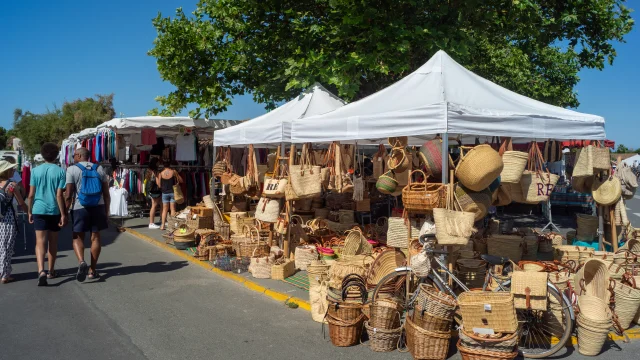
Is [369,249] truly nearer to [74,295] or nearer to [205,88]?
[74,295]

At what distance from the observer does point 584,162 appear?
7.05 metres

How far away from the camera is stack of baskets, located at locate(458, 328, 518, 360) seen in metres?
4.19

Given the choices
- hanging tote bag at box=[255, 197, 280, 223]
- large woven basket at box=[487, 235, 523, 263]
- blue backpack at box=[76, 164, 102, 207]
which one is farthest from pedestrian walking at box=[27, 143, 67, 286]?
large woven basket at box=[487, 235, 523, 263]

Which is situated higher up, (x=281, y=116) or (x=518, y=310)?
(x=281, y=116)

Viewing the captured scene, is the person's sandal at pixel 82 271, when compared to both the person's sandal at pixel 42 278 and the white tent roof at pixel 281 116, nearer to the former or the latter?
the person's sandal at pixel 42 278

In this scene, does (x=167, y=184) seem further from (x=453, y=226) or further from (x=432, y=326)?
(x=432, y=326)

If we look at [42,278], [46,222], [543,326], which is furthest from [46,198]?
[543,326]

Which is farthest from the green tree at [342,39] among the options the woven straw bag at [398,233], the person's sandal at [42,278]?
the person's sandal at [42,278]

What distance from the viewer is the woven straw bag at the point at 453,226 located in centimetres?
480

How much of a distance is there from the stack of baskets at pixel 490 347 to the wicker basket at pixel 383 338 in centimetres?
73

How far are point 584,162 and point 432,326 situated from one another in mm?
4117

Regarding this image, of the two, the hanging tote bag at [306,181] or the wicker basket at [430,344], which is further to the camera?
the hanging tote bag at [306,181]

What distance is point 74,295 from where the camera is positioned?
6805 millimetres

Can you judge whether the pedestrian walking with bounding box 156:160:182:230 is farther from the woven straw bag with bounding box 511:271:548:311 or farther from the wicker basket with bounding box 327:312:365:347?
the woven straw bag with bounding box 511:271:548:311
